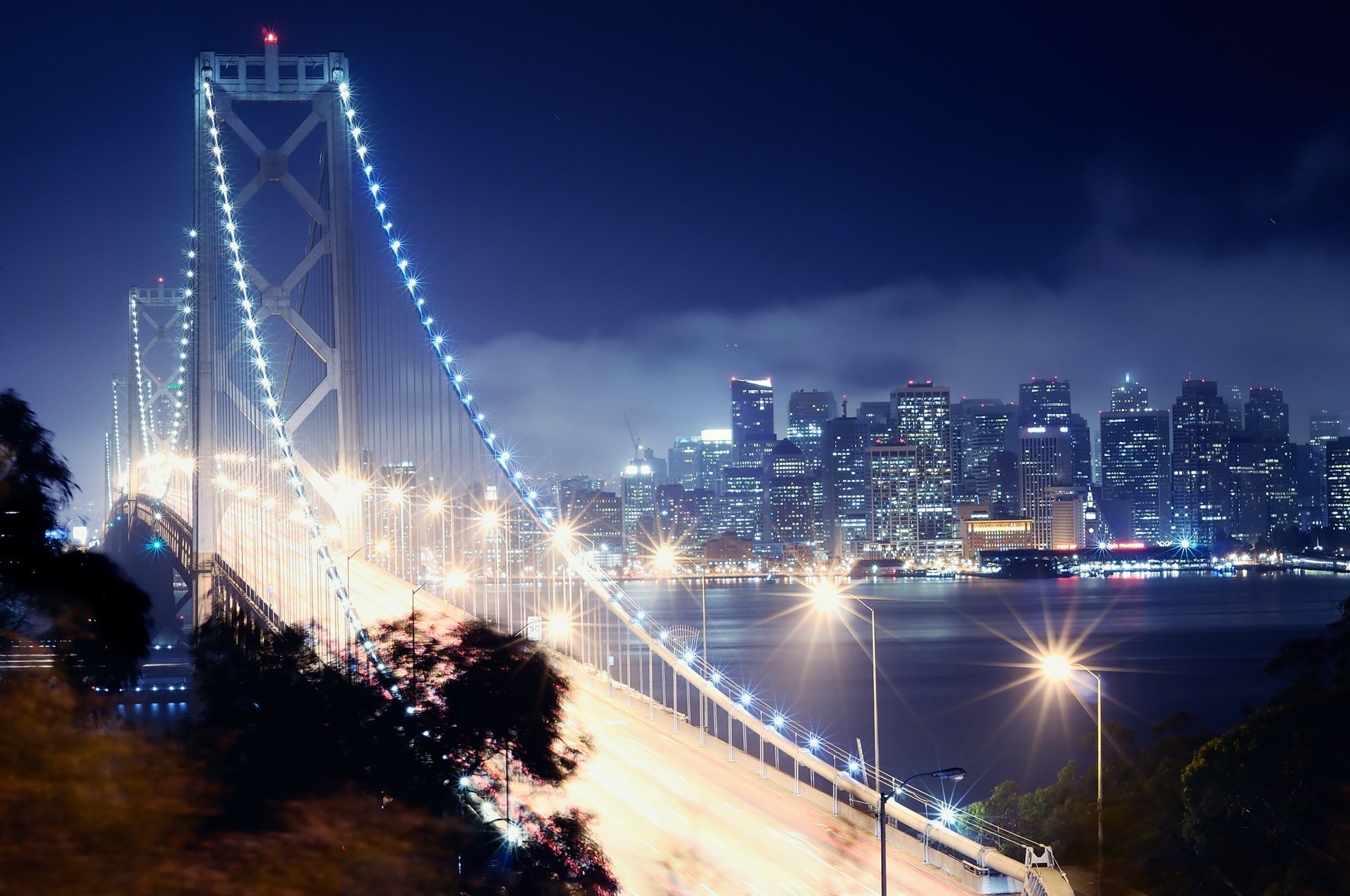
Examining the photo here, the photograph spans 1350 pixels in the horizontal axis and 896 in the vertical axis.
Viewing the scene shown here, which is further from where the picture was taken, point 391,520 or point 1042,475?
point 1042,475

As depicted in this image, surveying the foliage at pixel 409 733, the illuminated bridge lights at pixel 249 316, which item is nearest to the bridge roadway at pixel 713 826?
the foliage at pixel 409 733

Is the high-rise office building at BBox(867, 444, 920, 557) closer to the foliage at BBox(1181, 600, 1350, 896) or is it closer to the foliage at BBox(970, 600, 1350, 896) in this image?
the foliage at BBox(970, 600, 1350, 896)

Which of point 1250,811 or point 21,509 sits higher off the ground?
point 21,509

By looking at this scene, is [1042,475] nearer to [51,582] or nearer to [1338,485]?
[1338,485]

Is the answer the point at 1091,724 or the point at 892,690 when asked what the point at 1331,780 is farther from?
the point at 892,690

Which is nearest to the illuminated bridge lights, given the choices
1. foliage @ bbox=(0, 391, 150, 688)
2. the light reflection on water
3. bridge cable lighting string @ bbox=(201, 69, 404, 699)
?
bridge cable lighting string @ bbox=(201, 69, 404, 699)

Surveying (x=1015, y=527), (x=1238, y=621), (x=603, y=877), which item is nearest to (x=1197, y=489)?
(x=1015, y=527)

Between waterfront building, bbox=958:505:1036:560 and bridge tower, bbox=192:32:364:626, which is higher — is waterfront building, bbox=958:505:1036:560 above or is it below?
below

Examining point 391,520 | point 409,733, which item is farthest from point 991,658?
point 409,733
